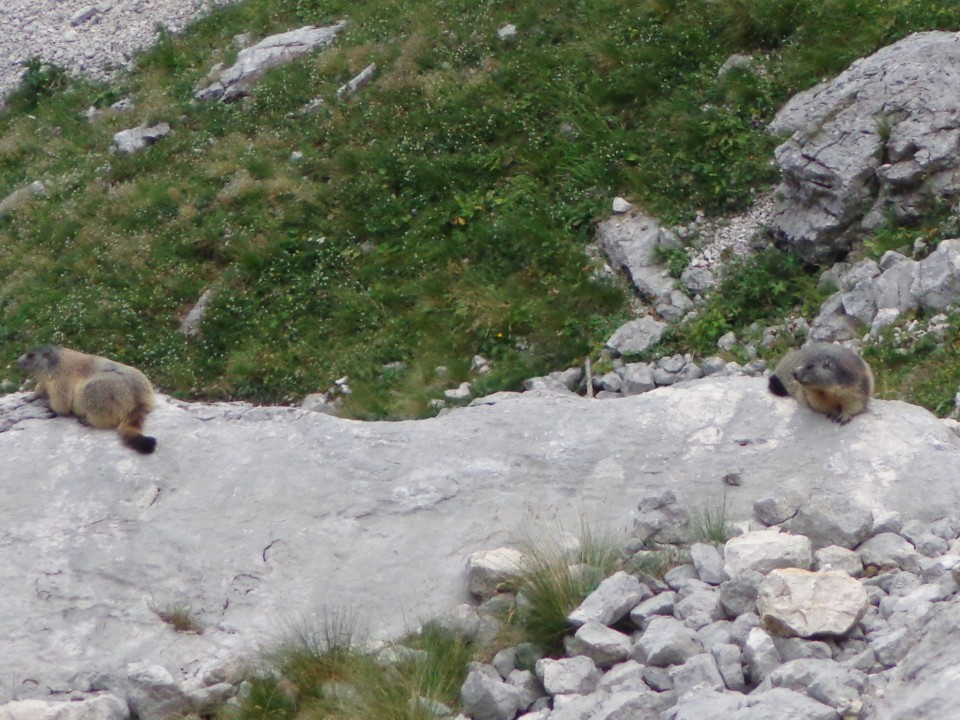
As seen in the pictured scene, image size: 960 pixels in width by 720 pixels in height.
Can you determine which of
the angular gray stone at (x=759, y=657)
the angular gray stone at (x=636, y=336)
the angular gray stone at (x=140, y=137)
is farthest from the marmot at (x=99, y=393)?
the angular gray stone at (x=140, y=137)

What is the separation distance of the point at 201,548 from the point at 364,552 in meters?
1.14

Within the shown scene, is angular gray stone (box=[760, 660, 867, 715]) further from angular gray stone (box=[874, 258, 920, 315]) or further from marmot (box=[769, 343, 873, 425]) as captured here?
angular gray stone (box=[874, 258, 920, 315])

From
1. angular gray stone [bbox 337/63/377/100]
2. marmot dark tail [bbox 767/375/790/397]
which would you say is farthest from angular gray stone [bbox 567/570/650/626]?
angular gray stone [bbox 337/63/377/100]

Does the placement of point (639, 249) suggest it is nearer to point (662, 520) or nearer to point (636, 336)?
point (636, 336)

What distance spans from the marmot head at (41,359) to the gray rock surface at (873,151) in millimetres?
7801

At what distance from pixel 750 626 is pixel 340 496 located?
10.8ft

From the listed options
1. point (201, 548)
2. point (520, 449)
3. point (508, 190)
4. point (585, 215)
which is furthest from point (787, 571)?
point (508, 190)

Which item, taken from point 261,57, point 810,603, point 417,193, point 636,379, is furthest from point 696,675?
point 261,57

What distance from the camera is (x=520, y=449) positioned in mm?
8711

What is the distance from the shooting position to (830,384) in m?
8.45

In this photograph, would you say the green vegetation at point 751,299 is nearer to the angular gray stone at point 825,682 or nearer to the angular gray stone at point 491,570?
the angular gray stone at point 491,570

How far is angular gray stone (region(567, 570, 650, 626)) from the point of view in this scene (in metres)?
6.76

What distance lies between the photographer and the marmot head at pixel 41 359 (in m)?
10.1

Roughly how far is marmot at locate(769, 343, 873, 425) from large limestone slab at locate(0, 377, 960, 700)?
Result: 4.8 inches
